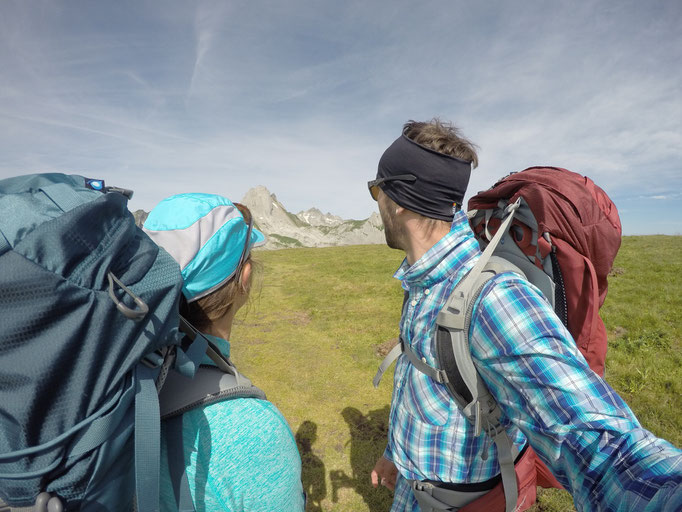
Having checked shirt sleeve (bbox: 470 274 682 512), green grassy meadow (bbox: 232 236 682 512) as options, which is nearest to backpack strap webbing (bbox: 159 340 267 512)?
green grassy meadow (bbox: 232 236 682 512)

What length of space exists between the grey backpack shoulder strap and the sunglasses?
219cm

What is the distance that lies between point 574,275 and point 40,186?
9.82ft

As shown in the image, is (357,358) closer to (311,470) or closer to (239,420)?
(311,470)

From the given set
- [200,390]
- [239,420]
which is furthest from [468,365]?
[200,390]

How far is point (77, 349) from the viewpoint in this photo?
3.81ft

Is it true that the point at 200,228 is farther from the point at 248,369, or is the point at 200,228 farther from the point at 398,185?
the point at 248,369

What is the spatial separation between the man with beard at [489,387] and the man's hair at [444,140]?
0.4 inches

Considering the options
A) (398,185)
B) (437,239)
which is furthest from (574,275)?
(398,185)

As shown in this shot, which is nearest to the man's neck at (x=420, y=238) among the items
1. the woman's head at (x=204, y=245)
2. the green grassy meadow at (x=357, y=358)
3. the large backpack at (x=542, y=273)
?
the large backpack at (x=542, y=273)

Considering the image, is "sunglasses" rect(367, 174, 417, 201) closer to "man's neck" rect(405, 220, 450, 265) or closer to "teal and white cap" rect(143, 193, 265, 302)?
"man's neck" rect(405, 220, 450, 265)

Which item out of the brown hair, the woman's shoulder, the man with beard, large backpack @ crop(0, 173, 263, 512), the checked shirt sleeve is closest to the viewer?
large backpack @ crop(0, 173, 263, 512)

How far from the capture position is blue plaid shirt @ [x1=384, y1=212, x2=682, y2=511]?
1370mm

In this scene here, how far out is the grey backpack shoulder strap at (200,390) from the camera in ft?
5.07

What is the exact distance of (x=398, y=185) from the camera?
320 cm
